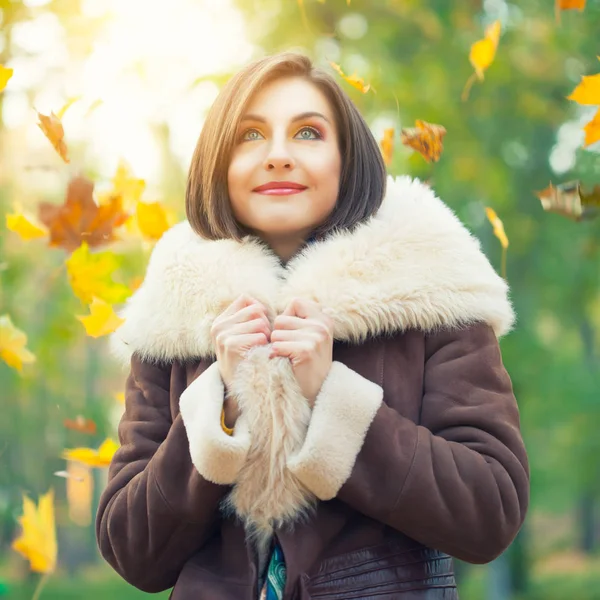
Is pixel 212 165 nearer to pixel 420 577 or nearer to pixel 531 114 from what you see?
pixel 420 577

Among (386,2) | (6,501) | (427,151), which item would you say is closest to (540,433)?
(386,2)

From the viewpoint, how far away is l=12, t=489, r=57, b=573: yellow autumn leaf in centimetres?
233

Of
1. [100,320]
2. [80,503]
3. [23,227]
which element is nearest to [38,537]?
[100,320]

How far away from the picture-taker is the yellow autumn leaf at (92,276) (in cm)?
221

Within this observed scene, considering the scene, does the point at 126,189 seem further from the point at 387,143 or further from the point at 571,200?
the point at 571,200

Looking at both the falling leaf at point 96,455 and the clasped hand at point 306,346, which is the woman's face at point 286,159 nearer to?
the clasped hand at point 306,346

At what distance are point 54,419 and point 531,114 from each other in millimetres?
5072

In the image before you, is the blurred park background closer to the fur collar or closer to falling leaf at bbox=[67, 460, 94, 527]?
the fur collar

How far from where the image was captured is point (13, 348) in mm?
2299

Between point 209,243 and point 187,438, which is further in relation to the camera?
point 209,243

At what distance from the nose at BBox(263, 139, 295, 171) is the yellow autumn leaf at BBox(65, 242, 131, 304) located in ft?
2.90

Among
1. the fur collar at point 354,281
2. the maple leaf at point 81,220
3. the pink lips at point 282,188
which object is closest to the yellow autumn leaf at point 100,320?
the maple leaf at point 81,220

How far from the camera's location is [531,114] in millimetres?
4277

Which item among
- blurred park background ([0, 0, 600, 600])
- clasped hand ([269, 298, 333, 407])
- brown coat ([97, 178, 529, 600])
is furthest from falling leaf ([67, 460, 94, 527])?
clasped hand ([269, 298, 333, 407])
